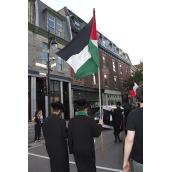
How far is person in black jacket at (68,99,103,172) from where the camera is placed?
273 centimetres

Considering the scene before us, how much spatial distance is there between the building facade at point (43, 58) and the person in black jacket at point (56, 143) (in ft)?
32.3

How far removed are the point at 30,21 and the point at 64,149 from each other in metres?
14.3

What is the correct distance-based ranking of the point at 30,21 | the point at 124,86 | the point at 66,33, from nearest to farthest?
the point at 30,21 < the point at 66,33 < the point at 124,86

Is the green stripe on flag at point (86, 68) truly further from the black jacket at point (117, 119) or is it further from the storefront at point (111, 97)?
the storefront at point (111, 97)

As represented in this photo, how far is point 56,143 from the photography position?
302 centimetres

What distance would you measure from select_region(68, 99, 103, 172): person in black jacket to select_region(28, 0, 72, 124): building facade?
1022cm

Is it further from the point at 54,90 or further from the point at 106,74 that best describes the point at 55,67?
the point at 106,74

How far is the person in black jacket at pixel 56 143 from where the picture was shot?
117 inches

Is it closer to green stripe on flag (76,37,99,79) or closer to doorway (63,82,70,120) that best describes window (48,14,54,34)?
doorway (63,82,70,120)

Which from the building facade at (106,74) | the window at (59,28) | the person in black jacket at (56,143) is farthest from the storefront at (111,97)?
the person in black jacket at (56,143)
